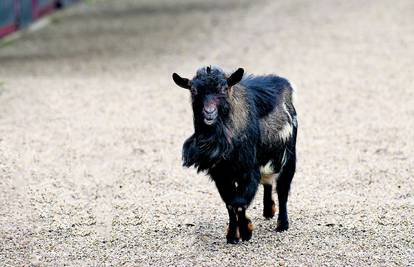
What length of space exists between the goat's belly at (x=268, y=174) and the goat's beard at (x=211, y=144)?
507mm

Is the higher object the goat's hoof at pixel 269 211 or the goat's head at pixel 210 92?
the goat's head at pixel 210 92

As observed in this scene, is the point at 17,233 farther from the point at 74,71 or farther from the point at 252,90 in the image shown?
the point at 74,71

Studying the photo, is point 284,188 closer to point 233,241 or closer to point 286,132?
point 286,132

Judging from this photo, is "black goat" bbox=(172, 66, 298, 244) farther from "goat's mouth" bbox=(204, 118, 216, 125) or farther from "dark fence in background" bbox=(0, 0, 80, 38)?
"dark fence in background" bbox=(0, 0, 80, 38)

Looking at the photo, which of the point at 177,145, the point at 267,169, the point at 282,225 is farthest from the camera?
the point at 177,145

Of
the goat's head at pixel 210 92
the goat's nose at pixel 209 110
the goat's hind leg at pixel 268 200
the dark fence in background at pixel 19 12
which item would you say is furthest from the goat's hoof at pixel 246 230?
the dark fence in background at pixel 19 12

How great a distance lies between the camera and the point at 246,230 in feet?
23.4

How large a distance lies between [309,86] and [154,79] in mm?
2212

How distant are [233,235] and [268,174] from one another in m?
0.54

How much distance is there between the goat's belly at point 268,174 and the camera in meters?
7.18

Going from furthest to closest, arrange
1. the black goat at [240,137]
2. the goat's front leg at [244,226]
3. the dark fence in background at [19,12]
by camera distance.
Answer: the dark fence in background at [19,12]
the goat's front leg at [244,226]
the black goat at [240,137]

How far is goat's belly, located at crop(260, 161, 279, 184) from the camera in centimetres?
718

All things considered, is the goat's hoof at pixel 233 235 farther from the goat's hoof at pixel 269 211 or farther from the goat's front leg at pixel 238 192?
the goat's hoof at pixel 269 211

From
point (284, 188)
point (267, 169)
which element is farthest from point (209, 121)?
point (284, 188)
